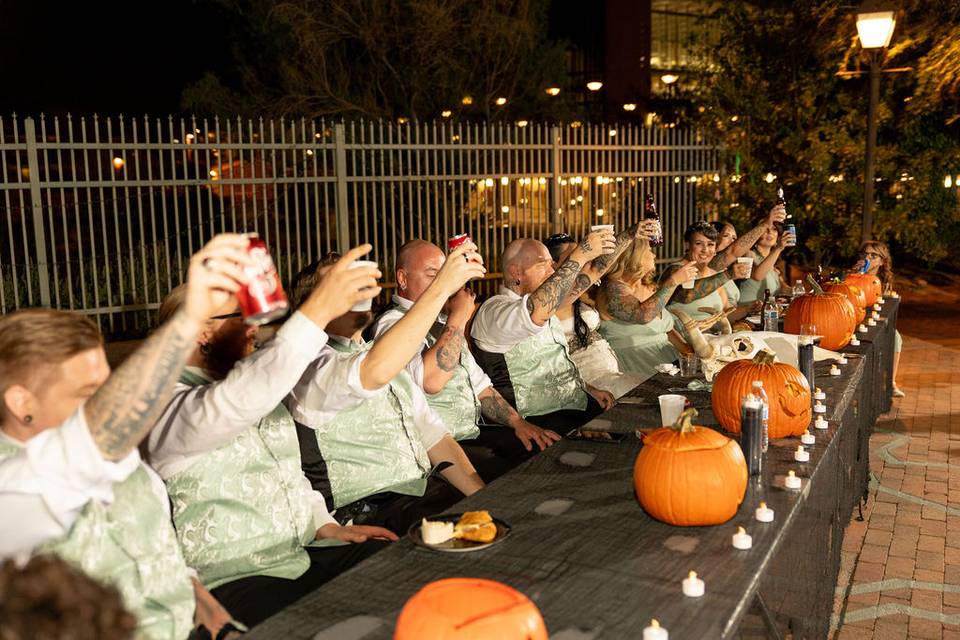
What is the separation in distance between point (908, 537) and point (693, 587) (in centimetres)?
344

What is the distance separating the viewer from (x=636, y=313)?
5.82 m

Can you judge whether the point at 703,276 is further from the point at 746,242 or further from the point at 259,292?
the point at 259,292

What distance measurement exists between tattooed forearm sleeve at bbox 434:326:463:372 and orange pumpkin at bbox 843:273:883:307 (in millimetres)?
4052

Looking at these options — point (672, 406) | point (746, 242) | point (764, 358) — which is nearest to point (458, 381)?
point (672, 406)

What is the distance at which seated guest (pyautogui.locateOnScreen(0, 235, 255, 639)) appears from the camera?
74.3 inches

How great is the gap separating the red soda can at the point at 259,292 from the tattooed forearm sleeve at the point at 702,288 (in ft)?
17.0

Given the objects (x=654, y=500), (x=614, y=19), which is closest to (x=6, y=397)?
(x=654, y=500)

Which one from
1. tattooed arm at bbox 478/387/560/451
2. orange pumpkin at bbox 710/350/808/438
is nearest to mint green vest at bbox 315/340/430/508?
tattooed arm at bbox 478/387/560/451

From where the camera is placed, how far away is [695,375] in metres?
4.65

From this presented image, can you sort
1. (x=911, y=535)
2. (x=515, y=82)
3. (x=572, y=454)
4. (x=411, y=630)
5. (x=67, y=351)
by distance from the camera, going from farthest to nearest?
(x=515, y=82) < (x=911, y=535) < (x=572, y=454) < (x=67, y=351) < (x=411, y=630)

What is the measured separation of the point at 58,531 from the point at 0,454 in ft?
0.98

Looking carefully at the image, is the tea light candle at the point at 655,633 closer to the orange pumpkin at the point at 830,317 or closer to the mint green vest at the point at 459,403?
the mint green vest at the point at 459,403

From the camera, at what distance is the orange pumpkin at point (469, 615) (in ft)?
5.73

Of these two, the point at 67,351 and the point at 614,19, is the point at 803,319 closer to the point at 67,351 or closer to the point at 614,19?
the point at 67,351
